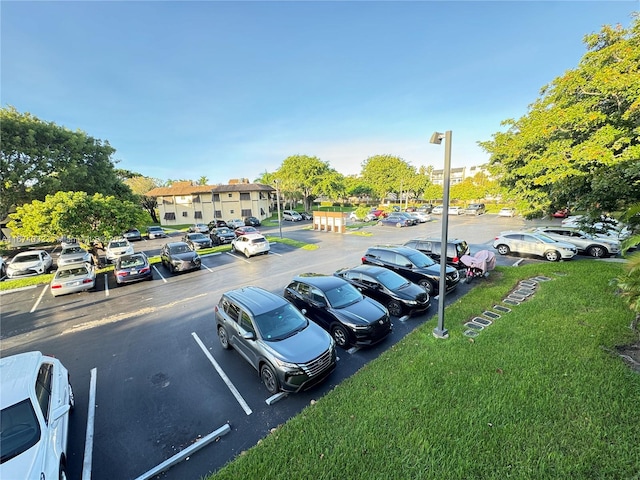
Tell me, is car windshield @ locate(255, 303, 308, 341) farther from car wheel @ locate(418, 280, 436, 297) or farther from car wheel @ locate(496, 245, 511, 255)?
car wheel @ locate(496, 245, 511, 255)

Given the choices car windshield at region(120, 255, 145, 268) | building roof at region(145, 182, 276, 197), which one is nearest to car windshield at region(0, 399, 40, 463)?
car windshield at region(120, 255, 145, 268)

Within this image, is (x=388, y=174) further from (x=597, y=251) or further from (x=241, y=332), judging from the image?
(x=241, y=332)

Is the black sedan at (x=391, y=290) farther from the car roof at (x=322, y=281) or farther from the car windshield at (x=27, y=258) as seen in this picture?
the car windshield at (x=27, y=258)

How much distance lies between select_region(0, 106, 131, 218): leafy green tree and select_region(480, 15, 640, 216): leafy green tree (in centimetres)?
3367

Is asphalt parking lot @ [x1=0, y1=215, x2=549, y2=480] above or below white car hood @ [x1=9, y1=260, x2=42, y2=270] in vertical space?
below

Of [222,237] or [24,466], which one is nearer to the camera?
[24,466]

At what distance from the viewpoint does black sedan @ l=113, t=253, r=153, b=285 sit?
12555 mm

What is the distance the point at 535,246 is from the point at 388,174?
5006 cm

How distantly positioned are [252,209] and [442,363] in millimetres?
39815

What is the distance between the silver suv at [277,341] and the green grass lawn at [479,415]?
599 mm

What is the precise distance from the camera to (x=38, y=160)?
21344 mm

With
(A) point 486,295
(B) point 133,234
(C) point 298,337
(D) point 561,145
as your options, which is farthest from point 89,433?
(B) point 133,234

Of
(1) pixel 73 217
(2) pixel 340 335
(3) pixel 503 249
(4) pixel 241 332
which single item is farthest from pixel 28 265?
(3) pixel 503 249

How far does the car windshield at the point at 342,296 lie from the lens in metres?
7.16
